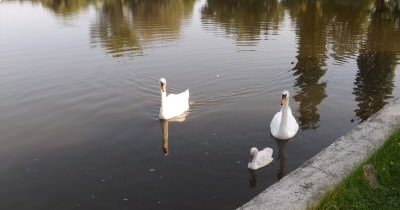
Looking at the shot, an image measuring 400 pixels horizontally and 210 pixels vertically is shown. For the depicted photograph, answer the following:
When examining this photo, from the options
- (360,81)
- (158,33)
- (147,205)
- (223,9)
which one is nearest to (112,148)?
(147,205)

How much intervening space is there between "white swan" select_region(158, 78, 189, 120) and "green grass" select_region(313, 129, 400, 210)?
8.25 metres

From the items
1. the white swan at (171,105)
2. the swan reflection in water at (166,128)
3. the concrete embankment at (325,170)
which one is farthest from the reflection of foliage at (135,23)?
the concrete embankment at (325,170)

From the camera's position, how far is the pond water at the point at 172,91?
12.1m

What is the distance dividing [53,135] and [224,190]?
7.29 metres

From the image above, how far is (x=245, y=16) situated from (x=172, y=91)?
25.1 metres

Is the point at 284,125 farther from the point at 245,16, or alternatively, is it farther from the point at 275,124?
the point at 245,16

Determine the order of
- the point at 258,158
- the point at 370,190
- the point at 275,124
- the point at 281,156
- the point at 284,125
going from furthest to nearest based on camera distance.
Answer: the point at 275,124 → the point at 284,125 → the point at 281,156 → the point at 258,158 → the point at 370,190

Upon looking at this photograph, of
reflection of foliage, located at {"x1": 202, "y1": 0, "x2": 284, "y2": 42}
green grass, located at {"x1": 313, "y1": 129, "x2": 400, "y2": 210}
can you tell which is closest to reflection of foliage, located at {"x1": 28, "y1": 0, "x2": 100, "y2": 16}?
reflection of foliage, located at {"x1": 202, "y1": 0, "x2": 284, "y2": 42}

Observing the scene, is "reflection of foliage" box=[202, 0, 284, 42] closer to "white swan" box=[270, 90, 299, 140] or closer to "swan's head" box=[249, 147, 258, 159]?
"white swan" box=[270, 90, 299, 140]

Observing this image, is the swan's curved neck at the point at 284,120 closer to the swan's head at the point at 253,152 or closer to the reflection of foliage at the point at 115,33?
the swan's head at the point at 253,152

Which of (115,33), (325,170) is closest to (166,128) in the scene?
(325,170)

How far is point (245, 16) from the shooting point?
43.5 m

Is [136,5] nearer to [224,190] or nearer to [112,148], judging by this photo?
[112,148]

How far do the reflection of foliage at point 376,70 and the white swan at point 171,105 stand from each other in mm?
6729
